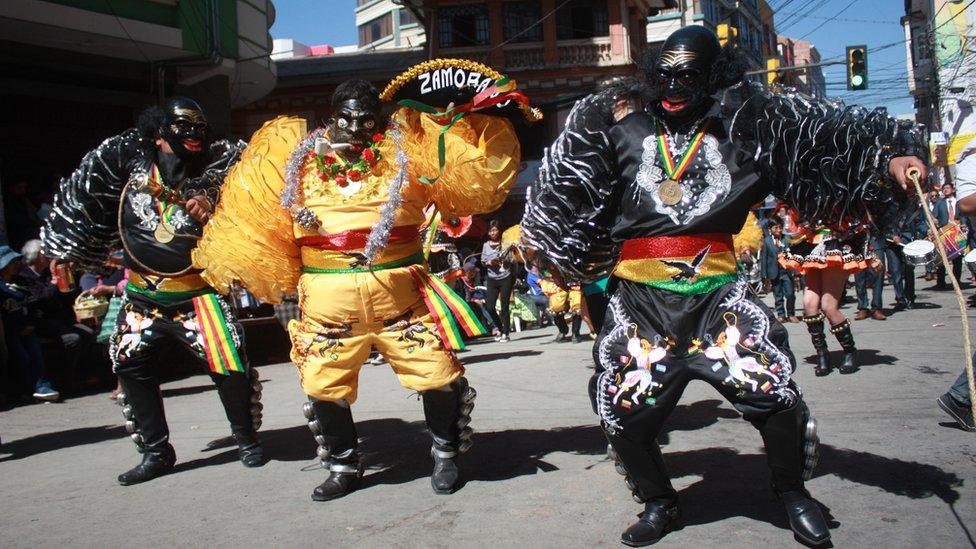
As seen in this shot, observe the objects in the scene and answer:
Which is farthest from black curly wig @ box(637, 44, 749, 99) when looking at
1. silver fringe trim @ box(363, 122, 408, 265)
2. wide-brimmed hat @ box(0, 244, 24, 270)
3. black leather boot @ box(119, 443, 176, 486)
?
wide-brimmed hat @ box(0, 244, 24, 270)

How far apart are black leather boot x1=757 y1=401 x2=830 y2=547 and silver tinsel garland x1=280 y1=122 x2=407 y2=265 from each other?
2.03 metres

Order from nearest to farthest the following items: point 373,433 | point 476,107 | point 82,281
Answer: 1. point 476,107
2. point 373,433
3. point 82,281

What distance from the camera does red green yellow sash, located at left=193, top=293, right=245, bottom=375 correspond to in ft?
17.3

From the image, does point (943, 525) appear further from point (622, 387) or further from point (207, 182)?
point (207, 182)

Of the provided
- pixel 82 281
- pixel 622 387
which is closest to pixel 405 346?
pixel 622 387

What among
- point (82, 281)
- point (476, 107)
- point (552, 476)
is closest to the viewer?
point (476, 107)

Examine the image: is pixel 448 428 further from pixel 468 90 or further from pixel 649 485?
pixel 468 90

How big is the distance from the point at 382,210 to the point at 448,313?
2.06ft

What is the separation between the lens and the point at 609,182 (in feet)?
12.6

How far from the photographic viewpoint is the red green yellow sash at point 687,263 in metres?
3.59

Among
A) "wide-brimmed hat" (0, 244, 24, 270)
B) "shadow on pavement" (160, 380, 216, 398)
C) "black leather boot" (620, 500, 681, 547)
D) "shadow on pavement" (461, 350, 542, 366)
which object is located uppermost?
"wide-brimmed hat" (0, 244, 24, 270)

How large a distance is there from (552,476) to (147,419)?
8.22 ft

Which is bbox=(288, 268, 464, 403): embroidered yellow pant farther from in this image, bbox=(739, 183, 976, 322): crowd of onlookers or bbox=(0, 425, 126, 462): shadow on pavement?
bbox=(739, 183, 976, 322): crowd of onlookers

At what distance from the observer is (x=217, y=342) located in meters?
5.27
